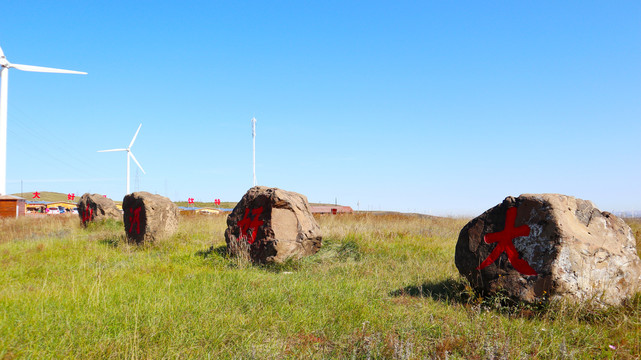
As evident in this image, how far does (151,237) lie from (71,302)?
680 cm

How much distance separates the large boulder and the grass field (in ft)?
2.03

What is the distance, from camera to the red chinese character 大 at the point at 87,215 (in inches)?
750

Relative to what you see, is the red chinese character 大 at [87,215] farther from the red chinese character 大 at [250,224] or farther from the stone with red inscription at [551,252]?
the stone with red inscription at [551,252]

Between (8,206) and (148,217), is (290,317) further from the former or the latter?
(8,206)

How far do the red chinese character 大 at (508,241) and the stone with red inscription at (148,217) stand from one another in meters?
9.56

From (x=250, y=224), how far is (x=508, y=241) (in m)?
5.92

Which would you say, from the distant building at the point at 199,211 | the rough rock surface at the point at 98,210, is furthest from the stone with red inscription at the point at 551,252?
the distant building at the point at 199,211

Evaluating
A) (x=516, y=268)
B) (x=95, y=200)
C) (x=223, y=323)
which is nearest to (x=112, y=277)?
(x=223, y=323)

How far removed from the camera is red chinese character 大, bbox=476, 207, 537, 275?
225 inches

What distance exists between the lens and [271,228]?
925 centimetres

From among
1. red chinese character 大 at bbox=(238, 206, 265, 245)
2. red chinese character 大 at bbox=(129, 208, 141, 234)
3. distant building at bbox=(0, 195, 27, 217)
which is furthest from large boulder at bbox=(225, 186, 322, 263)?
distant building at bbox=(0, 195, 27, 217)

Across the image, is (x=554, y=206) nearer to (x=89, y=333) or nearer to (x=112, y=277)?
(x=89, y=333)

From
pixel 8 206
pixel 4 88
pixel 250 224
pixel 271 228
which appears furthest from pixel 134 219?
pixel 8 206

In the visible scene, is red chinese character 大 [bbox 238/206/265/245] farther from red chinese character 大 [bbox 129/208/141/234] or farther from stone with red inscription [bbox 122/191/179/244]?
red chinese character 大 [bbox 129/208/141/234]
